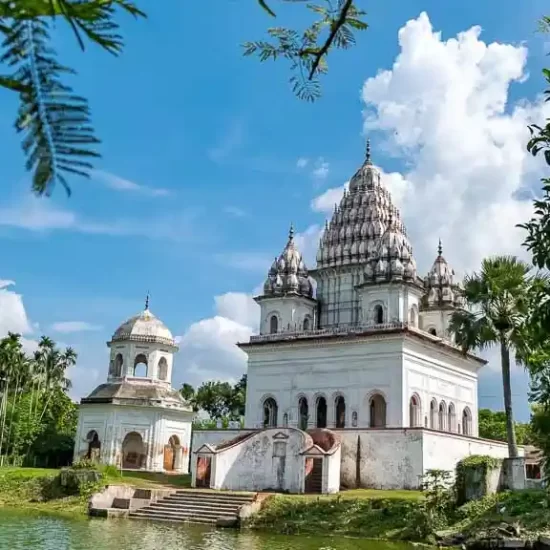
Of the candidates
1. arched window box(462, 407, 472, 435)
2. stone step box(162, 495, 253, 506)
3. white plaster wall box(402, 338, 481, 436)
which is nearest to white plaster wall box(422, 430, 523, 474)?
white plaster wall box(402, 338, 481, 436)

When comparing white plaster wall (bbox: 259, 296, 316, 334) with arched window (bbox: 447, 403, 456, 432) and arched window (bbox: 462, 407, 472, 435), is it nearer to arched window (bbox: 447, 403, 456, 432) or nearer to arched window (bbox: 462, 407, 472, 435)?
arched window (bbox: 447, 403, 456, 432)

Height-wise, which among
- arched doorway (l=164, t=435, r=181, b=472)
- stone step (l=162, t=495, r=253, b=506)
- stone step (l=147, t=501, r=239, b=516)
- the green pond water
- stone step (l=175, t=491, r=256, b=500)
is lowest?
the green pond water

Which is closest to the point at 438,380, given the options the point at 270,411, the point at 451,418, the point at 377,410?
the point at 451,418

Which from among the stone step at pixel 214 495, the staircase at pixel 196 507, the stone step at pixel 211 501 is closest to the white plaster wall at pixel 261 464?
the stone step at pixel 214 495

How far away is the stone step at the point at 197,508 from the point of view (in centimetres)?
2298

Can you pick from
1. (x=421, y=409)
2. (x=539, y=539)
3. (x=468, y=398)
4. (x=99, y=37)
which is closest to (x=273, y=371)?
(x=421, y=409)

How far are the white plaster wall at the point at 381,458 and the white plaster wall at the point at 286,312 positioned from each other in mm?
8578

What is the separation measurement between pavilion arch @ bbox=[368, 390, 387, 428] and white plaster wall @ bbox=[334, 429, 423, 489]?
3439 millimetres

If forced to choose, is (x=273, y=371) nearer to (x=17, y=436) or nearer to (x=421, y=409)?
(x=421, y=409)

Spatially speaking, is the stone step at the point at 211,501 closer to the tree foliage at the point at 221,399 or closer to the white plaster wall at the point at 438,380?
the white plaster wall at the point at 438,380

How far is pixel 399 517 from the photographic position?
67.5 ft

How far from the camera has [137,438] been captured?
36.8 metres

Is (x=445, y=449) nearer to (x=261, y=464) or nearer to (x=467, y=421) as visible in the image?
(x=261, y=464)

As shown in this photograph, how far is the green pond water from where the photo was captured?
1666 centimetres
